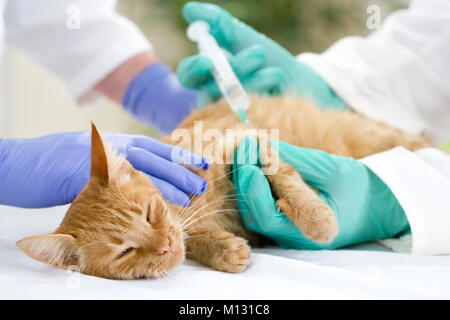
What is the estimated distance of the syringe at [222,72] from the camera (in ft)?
5.27

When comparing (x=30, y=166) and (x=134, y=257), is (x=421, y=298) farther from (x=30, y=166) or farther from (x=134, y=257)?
(x=30, y=166)

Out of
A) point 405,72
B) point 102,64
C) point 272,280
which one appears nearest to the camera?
point 272,280

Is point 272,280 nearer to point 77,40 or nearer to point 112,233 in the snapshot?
point 112,233

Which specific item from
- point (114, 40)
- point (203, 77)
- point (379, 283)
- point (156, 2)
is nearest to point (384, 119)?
point (203, 77)

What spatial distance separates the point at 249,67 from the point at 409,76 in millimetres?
658

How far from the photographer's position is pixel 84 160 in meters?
1.33

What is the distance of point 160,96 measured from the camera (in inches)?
82.5

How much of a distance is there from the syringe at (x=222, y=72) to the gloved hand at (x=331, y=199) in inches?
12.7

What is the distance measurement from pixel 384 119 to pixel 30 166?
133 centimetres

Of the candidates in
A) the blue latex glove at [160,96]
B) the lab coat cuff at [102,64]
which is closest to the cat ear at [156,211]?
the blue latex glove at [160,96]

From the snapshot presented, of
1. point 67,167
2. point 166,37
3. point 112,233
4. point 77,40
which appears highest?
point 166,37

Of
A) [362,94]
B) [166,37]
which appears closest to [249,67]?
[362,94]

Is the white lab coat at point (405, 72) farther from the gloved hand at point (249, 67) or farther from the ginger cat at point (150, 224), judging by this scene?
the ginger cat at point (150, 224)
